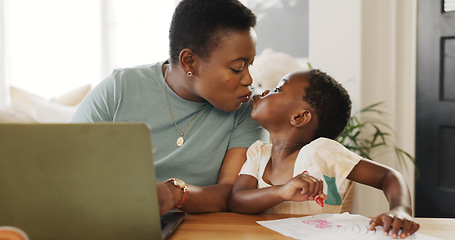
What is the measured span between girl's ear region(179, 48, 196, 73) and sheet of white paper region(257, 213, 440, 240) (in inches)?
21.6

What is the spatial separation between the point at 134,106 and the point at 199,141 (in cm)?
22

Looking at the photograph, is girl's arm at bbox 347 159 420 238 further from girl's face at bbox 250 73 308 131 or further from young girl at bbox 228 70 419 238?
girl's face at bbox 250 73 308 131

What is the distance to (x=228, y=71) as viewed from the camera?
4.21ft

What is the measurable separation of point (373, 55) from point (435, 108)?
526mm

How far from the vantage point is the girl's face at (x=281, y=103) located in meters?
1.29

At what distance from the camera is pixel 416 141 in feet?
10.1

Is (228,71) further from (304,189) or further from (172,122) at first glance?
(304,189)

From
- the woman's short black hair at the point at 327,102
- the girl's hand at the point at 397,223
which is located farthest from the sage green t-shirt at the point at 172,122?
the girl's hand at the point at 397,223

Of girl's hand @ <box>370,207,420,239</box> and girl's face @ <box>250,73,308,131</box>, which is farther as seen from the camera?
girl's face @ <box>250,73,308,131</box>

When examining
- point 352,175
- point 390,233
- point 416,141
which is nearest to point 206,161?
point 352,175

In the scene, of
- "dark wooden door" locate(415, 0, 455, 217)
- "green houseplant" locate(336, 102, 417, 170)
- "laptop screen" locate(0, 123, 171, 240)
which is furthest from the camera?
"dark wooden door" locate(415, 0, 455, 217)

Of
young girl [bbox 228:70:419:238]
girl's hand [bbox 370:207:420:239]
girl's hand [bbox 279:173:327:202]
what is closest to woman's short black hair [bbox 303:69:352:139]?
young girl [bbox 228:70:419:238]

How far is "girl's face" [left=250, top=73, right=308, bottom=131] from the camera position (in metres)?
1.29

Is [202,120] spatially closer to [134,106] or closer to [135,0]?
[134,106]
